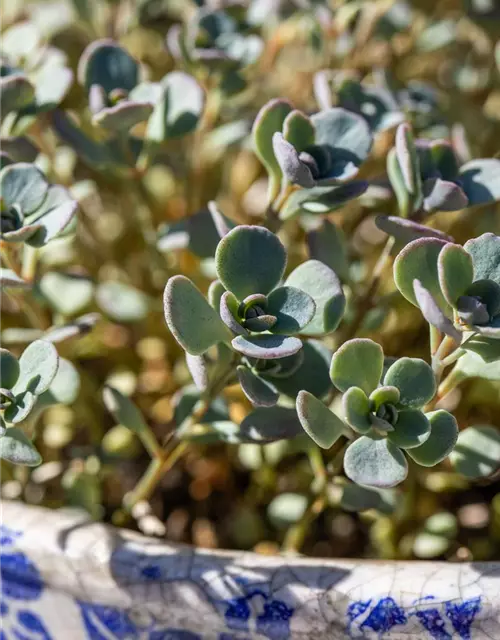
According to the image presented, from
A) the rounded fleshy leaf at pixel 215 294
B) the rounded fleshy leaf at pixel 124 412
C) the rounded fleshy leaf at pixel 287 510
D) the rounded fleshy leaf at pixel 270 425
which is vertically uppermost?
the rounded fleshy leaf at pixel 215 294

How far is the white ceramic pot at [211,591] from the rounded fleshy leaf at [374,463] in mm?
118

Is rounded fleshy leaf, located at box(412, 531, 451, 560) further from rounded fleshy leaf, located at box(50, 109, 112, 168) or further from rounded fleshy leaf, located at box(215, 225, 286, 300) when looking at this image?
rounded fleshy leaf, located at box(50, 109, 112, 168)

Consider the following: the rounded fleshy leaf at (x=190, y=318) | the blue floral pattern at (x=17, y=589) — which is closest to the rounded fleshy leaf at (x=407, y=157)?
the rounded fleshy leaf at (x=190, y=318)

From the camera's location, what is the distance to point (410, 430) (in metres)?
0.66

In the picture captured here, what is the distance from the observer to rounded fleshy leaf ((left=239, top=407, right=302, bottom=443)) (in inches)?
27.5

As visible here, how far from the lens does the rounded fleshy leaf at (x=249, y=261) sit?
2.17 feet

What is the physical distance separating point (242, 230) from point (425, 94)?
1.47 ft

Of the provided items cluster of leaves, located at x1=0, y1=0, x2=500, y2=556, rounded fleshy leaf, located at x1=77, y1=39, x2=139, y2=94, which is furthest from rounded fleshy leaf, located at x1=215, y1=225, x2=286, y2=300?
rounded fleshy leaf, located at x1=77, y1=39, x2=139, y2=94

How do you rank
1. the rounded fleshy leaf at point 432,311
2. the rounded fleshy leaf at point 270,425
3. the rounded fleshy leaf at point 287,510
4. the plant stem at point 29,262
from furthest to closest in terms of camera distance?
the rounded fleshy leaf at point 287,510 → the plant stem at point 29,262 → the rounded fleshy leaf at point 270,425 → the rounded fleshy leaf at point 432,311

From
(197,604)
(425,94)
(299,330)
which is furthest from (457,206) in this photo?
(197,604)

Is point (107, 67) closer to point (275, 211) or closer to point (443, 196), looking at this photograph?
point (275, 211)

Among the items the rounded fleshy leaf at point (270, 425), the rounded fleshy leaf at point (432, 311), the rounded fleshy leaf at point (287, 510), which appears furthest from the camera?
the rounded fleshy leaf at point (287, 510)

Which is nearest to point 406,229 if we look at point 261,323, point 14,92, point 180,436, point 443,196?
point 443,196

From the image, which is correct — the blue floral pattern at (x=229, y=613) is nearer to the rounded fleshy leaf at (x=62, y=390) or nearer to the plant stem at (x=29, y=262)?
the rounded fleshy leaf at (x=62, y=390)
